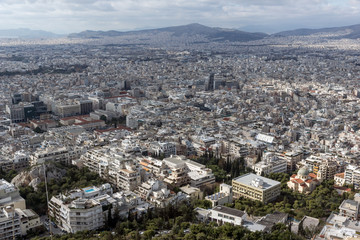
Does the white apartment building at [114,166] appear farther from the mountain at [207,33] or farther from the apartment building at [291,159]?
the mountain at [207,33]

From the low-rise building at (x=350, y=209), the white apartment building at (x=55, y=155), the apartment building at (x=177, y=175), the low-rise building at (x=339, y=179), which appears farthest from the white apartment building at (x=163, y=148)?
the low-rise building at (x=350, y=209)

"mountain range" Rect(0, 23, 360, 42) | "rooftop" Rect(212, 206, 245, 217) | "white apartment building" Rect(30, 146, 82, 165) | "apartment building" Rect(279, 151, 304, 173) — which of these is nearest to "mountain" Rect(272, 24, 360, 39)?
"mountain range" Rect(0, 23, 360, 42)

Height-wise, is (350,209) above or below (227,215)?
below

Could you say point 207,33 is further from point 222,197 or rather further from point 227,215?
point 227,215

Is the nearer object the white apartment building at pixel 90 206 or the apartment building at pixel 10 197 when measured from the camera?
the white apartment building at pixel 90 206

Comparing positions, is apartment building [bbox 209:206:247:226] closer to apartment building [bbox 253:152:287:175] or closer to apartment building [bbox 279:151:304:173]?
apartment building [bbox 253:152:287:175]

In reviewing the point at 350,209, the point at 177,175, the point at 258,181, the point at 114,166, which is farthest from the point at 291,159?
the point at 114,166
